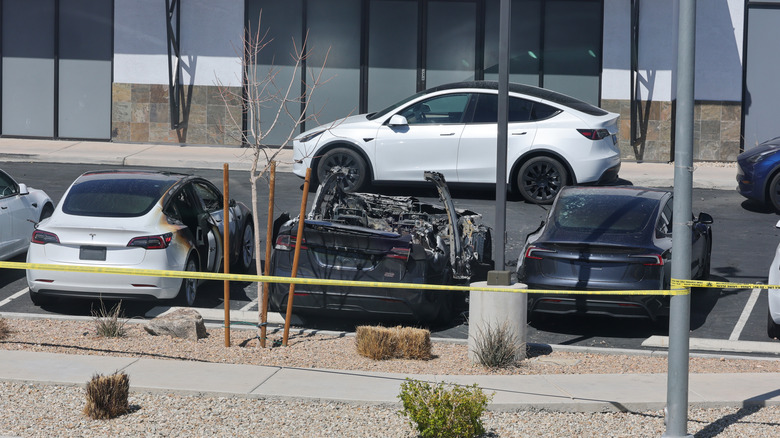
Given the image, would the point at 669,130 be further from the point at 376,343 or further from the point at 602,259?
the point at 376,343

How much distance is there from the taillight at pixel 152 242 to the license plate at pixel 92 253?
28 centimetres

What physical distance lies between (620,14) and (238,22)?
7971mm

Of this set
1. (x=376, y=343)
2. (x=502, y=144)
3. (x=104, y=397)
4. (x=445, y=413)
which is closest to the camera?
(x=445, y=413)

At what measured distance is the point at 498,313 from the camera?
31.2ft

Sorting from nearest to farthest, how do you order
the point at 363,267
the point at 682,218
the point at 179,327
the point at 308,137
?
the point at 682,218, the point at 179,327, the point at 363,267, the point at 308,137

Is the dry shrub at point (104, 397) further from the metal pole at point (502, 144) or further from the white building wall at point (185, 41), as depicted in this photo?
the white building wall at point (185, 41)

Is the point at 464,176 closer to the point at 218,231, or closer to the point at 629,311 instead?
the point at 218,231

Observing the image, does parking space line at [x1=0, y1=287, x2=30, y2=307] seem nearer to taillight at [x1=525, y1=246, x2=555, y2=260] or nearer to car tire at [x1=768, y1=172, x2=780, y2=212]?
taillight at [x1=525, y1=246, x2=555, y2=260]

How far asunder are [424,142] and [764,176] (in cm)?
531

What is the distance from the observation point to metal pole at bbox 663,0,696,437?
732 cm

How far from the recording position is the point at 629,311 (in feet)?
33.9

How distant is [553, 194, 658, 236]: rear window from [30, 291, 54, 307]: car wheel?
556 centimetres

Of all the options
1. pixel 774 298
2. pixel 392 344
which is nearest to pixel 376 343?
pixel 392 344

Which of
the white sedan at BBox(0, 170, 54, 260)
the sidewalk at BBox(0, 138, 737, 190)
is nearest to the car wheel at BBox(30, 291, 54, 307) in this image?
the white sedan at BBox(0, 170, 54, 260)
